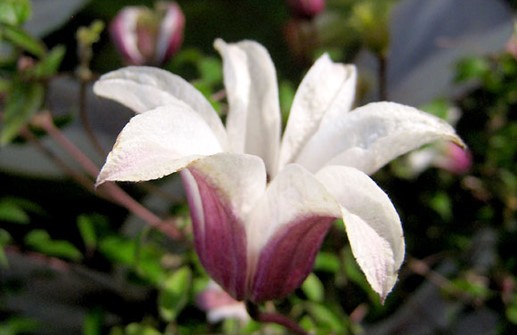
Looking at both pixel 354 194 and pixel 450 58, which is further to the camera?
pixel 450 58

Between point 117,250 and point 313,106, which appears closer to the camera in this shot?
point 313,106

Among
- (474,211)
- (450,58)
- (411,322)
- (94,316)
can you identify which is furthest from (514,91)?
(94,316)

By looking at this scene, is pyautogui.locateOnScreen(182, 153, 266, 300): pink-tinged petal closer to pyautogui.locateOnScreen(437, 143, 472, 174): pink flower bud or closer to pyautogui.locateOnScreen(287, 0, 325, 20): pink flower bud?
pyautogui.locateOnScreen(287, 0, 325, 20): pink flower bud

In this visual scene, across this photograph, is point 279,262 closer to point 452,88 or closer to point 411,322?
point 411,322

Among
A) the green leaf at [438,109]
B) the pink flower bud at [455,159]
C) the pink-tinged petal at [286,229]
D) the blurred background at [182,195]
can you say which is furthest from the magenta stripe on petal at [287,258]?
the pink flower bud at [455,159]

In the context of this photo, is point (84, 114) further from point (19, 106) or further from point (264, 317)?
point (264, 317)

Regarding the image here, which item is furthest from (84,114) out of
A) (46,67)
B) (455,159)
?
(455,159)

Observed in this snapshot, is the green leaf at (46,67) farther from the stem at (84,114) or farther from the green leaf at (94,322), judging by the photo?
the green leaf at (94,322)
